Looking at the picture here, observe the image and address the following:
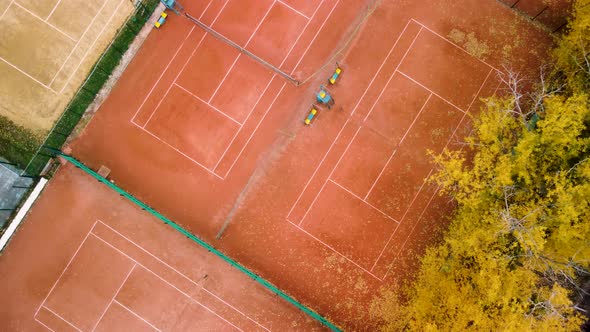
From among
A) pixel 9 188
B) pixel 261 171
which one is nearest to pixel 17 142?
pixel 9 188

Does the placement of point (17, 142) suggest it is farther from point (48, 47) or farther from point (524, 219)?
point (524, 219)

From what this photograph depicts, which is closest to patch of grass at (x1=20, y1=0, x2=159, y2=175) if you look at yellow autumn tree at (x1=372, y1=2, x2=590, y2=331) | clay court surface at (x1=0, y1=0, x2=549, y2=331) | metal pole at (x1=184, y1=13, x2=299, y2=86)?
clay court surface at (x1=0, y1=0, x2=549, y2=331)

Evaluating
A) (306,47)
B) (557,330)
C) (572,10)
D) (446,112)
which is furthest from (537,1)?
(557,330)

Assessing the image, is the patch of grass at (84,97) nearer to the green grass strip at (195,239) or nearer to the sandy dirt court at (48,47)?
the sandy dirt court at (48,47)

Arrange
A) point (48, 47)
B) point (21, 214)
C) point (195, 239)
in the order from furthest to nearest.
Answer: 1. point (48, 47)
2. point (21, 214)
3. point (195, 239)

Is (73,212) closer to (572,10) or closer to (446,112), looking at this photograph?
(446,112)

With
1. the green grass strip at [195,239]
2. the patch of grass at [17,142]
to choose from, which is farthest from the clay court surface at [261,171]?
the patch of grass at [17,142]
